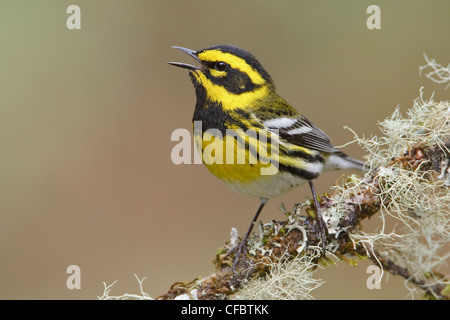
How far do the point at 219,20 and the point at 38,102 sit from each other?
2.54m

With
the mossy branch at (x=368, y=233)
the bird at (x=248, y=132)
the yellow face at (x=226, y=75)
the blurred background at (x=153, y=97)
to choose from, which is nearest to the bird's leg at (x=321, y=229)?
the mossy branch at (x=368, y=233)

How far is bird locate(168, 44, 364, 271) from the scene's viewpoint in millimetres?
3672

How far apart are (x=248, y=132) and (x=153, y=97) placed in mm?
3860

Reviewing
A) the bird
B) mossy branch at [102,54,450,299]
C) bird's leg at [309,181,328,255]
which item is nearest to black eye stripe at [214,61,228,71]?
the bird

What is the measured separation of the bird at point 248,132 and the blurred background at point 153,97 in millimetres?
2376

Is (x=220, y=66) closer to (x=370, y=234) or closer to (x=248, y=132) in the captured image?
(x=248, y=132)

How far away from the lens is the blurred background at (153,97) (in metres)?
6.48

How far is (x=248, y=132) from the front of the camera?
146 inches

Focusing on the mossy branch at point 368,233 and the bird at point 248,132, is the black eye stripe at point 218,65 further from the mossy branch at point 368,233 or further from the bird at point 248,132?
the mossy branch at point 368,233

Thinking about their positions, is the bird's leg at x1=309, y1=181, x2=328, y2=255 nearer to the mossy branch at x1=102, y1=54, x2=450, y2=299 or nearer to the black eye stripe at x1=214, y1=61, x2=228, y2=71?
the mossy branch at x1=102, y1=54, x2=450, y2=299

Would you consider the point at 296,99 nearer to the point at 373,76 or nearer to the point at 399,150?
the point at 373,76

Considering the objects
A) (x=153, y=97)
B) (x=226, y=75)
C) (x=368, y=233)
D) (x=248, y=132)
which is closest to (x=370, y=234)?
(x=368, y=233)
